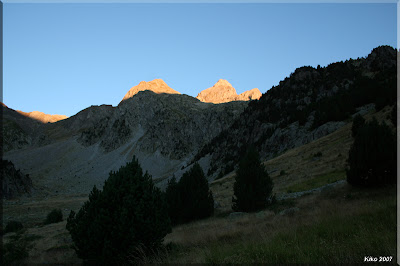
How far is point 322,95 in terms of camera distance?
7925cm

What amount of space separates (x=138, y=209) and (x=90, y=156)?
461ft

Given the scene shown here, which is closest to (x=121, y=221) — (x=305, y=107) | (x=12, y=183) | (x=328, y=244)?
(x=328, y=244)

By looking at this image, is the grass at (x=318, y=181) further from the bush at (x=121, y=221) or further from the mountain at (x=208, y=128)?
the mountain at (x=208, y=128)

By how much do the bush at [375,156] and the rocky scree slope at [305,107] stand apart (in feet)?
106

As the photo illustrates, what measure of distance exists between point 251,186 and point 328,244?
1425 cm

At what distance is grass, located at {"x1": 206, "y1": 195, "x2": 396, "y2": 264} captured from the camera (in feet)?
18.0

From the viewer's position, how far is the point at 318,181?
2552 centimetres

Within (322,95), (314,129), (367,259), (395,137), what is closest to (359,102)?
(314,129)

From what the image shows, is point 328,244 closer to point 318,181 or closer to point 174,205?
point 174,205

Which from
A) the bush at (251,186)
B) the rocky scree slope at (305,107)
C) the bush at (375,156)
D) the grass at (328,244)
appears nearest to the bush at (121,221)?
the grass at (328,244)

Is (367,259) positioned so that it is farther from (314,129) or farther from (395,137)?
(314,129)

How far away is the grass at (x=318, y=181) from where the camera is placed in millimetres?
24047

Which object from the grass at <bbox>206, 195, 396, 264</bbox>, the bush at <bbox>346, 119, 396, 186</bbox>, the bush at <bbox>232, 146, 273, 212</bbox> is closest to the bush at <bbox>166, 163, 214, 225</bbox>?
the bush at <bbox>232, 146, 273, 212</bbox>

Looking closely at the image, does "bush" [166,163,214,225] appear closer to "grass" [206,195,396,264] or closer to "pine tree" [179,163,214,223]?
"pine tree" [179,163,214,223]
